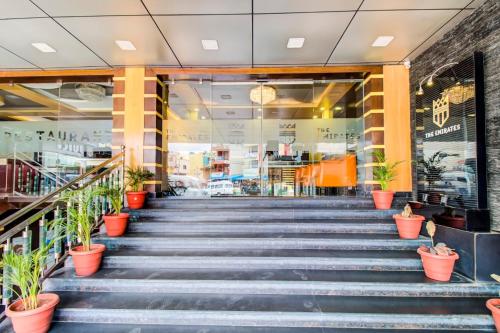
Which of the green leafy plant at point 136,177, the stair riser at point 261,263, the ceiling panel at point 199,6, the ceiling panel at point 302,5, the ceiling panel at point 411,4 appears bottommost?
the stair riser at point 261,263

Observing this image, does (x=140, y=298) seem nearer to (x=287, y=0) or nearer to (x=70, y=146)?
(x=287, y=0)

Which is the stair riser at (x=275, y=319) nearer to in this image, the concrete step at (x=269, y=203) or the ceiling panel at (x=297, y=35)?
the concrete step at (x=269, y=203)

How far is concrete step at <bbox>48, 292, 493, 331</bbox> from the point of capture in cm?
240

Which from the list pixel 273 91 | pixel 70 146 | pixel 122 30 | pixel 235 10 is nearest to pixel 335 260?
pixel 235 10

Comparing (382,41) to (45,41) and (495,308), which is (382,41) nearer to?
(495,308)

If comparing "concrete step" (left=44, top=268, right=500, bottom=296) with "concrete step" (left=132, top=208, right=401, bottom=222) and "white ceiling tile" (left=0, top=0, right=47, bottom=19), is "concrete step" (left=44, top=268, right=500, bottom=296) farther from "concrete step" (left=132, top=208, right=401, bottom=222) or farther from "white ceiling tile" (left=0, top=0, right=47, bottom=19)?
"white ceiling tile" (left=0, top=0, right=47, bottom=19)

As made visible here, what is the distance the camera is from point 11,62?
4.96 metres

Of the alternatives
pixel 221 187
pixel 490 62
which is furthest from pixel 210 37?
pixel 221 187

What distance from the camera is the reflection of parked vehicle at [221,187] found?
7.42 m

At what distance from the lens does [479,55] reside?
3.35 m

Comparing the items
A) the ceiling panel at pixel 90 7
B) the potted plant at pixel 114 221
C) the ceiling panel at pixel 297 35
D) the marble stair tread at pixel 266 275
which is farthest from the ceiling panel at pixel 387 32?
the potted plant at pixel 114 221

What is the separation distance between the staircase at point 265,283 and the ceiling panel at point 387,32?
2664 mm

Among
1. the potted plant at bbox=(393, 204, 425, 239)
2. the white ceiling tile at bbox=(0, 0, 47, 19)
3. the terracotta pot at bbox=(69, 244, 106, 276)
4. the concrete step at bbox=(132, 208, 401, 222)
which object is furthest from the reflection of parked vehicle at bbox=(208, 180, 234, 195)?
the white ceiling tile at bbox=(0, 0, 47, 19)

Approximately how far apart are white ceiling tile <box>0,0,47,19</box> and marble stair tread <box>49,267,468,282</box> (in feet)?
10.6
